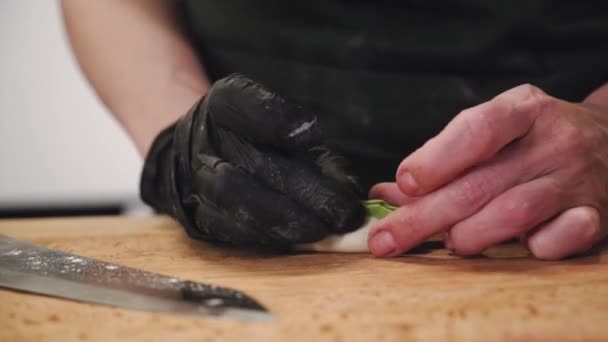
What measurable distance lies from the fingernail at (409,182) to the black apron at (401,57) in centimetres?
35

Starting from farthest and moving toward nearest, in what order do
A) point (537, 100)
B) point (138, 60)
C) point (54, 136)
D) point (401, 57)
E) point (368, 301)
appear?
point (54, 136) → point (138, 60) → point (401, 57) → point (537, 100) → point (368, 301)

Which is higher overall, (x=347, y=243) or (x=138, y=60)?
(x=138, y=60)

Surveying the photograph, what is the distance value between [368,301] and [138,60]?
753 mm

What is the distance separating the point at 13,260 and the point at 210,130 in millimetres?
243

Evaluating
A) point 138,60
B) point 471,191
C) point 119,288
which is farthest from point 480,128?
point 138,60

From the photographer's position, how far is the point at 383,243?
2.32ft

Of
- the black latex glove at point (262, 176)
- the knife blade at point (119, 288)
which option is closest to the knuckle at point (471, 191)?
the black latex glove at point (262, 176)

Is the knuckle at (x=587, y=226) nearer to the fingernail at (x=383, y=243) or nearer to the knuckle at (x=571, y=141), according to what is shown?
the knuckle at (x=571, y=141)

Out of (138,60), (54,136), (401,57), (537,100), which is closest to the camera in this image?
(537,100)

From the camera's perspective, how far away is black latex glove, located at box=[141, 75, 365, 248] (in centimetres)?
68

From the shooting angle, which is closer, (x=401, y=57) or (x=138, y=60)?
(x=401, y=57)

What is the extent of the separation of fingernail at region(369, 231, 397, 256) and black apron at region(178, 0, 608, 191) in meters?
0.35

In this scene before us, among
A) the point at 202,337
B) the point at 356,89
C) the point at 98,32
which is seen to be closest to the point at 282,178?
the point at 202,337

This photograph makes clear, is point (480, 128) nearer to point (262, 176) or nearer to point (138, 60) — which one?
point (262, 176)
